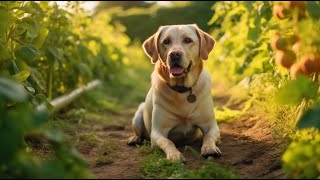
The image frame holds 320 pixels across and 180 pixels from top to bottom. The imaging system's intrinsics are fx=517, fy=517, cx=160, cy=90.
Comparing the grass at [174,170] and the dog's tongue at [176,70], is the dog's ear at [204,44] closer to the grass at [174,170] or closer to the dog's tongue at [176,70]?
the dog's tongue at [176,70]

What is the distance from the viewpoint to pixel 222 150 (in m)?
4.30

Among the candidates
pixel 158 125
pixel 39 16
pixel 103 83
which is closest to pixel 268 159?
pixel 158 125

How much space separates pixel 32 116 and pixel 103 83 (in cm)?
866

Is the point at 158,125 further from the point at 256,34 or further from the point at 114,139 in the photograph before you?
the point at 256,34

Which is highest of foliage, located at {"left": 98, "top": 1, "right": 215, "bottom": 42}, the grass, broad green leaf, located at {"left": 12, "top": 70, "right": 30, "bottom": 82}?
broad green leaf, located at {"left": 12, "top": 70, "right": 30, "bottom": 82}

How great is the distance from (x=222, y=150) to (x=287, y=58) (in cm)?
124

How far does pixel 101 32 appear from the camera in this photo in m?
11.5

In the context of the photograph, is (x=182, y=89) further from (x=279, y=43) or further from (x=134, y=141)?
(x=279, y=43)

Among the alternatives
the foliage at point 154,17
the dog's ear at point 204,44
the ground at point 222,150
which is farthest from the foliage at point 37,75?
the foliage at point 154,17

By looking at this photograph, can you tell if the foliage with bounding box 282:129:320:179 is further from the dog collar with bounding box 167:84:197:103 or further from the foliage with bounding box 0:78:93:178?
the dog collar with bounding box 167:84:197:103

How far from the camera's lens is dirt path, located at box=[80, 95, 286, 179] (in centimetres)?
340

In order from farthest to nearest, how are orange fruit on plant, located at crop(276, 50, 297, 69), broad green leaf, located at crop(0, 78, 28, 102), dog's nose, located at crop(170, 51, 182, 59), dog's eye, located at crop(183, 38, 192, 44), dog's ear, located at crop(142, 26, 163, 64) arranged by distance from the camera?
dog's ear, located at crop(142, 26, 163, 64), dog's eye, located at crop(183, 38, 192, 44), dog's nose, located at crop(170, 51, 182, 59), orange fruit on plant, located at crop(276, 50, 297, 69), broad green leaf, located at crop(0, 78, 28, 102)

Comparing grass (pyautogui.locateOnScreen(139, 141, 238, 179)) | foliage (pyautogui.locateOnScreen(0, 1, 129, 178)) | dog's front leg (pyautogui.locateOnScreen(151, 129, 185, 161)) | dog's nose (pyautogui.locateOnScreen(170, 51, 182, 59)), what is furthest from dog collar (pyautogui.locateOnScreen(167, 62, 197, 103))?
foliage (pyautogui.locateOnScreen(0, 1, 129, 178))

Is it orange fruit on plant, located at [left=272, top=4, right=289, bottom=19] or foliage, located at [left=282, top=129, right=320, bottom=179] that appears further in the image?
orange fruit on plant, located at [left=272, top=4, right=289, bottom=19]
